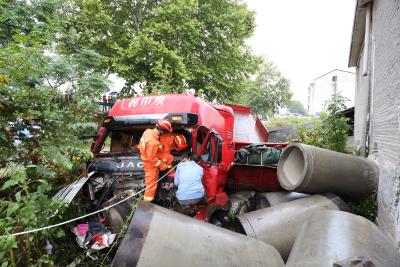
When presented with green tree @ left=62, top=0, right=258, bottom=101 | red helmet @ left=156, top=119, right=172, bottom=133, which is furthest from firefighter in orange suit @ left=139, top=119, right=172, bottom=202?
green tree @ left=62, top=0, right=258, bottom=101

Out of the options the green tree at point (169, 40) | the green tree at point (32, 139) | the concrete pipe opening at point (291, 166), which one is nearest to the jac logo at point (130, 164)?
the green tree at point (32, 139)

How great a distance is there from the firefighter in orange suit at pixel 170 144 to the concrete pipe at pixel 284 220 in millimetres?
1382

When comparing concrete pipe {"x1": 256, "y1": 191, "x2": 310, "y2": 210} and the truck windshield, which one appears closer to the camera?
concrete pipe {"x1": 256, "y1": 191, "x2": 310, "y2": 210}

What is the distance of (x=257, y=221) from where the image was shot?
392 centimetres

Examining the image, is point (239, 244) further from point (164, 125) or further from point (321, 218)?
point (164, 125)

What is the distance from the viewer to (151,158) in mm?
4410

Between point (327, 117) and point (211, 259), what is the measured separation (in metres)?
6.63

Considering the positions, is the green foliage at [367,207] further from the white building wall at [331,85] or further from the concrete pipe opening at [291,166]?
the white building wall at [331,85]

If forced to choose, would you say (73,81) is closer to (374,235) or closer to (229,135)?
(229,135)

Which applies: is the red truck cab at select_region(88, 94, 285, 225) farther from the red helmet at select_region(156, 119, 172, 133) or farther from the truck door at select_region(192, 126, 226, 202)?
the red helmet at select_region(156, 119, 172, 133)

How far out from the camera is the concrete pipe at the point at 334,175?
419 centimetres

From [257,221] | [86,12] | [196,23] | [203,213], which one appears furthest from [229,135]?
[86,12]

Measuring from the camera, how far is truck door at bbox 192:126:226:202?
482 centimetres

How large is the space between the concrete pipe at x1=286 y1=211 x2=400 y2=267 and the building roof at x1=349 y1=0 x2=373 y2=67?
17.5 feet
